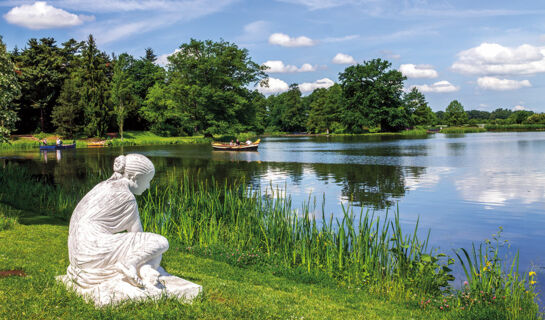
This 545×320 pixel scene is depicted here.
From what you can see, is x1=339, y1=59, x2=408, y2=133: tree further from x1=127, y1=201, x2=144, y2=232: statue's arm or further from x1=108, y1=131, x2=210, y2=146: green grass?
x1=127, y1=201, x2=144, y2=232: statue's arm

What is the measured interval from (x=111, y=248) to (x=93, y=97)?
208 feet

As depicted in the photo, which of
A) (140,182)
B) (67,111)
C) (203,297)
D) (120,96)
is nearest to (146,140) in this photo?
(120,96)

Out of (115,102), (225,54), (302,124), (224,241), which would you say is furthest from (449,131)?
(224,241)

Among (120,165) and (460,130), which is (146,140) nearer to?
(120,165)

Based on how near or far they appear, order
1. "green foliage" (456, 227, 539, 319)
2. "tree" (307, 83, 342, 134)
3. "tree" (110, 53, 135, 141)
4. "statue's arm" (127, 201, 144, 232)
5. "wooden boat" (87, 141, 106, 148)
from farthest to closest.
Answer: "tree" (307, 83, 342, 134) < "tree" (110, 53, 135, 141) < "wooden boat" (87, 141, 106, 148) < "green foliage" (456, 227, 539, 319) < "statue's arm" (127, 201, 144, 232)

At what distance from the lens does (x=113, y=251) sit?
4.49m

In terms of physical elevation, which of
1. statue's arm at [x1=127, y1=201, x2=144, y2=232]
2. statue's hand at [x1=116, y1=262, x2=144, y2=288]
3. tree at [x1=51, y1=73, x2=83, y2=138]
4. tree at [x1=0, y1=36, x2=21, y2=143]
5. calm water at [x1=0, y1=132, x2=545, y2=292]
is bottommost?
calm water at [x1=0, y1=132, x2=545, y2=292]

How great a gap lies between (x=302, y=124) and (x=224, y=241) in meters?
108

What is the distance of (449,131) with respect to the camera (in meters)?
102

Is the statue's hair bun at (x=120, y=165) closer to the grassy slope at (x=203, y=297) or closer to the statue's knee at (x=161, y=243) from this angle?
the statue's knee at (x=161, y=243)

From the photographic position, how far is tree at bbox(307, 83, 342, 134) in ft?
333

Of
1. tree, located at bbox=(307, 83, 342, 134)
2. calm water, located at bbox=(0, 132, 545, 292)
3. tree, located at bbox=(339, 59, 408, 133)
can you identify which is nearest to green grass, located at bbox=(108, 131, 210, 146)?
calm water, located at bbox=(0, 132, 545, 292)

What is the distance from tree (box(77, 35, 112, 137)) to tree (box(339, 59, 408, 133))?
49006 millimetres

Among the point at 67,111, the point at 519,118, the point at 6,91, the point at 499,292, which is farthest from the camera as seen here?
the point at 519,118
